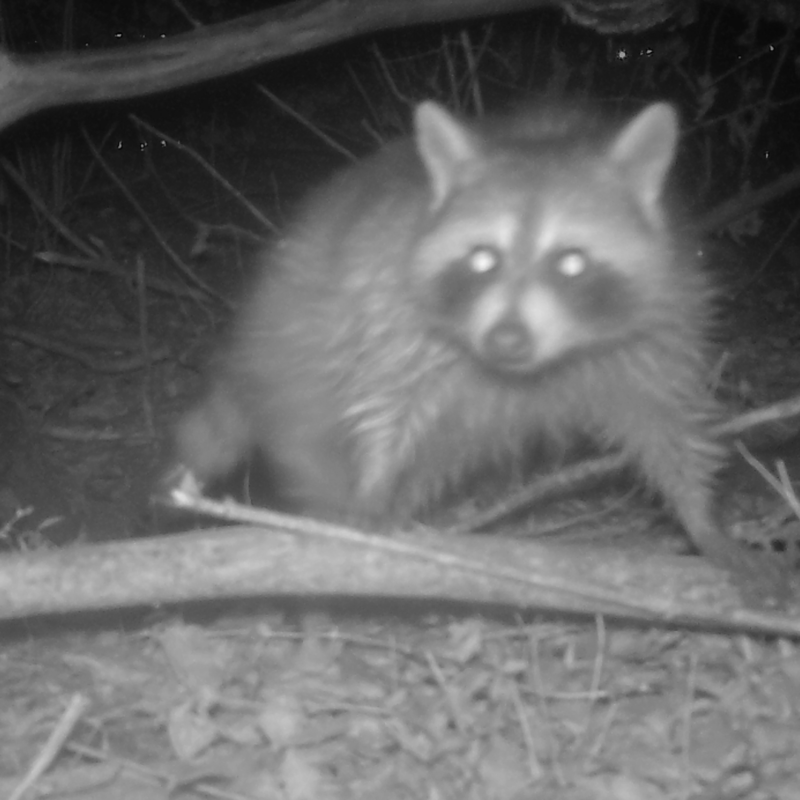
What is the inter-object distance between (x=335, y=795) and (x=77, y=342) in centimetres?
410

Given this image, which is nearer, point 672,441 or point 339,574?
point 339,574

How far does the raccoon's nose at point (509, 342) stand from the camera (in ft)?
10.1

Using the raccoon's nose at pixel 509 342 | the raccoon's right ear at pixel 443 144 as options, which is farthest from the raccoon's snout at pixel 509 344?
the raccoon's right ear at pixel 443 144

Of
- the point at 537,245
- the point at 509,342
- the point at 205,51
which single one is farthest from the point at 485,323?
the point at 205,51

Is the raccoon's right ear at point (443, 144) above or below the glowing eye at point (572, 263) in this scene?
above

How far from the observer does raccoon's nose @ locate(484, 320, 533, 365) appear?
3080 mm

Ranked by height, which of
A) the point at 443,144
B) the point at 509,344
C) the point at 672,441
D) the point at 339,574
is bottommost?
the point at 339,574

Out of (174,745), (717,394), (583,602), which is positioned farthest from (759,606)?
(717,394)

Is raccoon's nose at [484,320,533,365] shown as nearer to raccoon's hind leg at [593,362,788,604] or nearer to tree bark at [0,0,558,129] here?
raccoon's hind leg at [593,362,788,604]

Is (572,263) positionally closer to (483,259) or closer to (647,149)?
(483,259)

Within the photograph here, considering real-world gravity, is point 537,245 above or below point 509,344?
above

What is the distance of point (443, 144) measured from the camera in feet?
10.6

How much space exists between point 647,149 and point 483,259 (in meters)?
0.57

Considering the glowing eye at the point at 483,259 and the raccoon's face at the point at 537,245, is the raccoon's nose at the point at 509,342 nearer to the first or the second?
the raccoon's face at the point at 537,245
